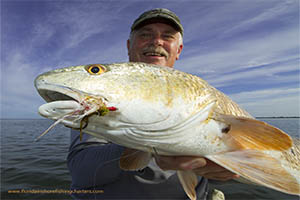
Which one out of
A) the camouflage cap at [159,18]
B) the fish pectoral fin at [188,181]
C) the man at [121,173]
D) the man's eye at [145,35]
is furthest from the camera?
the man's eye at [145,35]

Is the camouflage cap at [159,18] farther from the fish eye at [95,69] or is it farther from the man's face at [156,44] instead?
the fish eye at [95,69]

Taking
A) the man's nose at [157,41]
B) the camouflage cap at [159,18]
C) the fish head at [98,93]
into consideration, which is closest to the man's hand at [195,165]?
the fish head at [98,93]

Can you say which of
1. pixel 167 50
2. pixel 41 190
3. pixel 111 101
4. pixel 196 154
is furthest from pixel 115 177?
pixel 41 190

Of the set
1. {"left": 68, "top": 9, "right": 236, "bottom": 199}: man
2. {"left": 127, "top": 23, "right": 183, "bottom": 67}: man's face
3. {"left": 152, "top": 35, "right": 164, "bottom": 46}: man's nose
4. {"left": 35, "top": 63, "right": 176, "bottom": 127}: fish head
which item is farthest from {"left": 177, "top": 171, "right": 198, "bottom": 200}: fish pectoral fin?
{"left": 152, "top": 35, "right": 164, "bottom": 46}: man's nose

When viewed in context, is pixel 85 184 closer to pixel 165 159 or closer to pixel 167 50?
pixel 165 159

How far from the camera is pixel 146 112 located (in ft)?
4.21

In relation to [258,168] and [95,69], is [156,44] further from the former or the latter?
[258,168]

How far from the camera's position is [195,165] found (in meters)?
1.55

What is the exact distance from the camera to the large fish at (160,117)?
1221mm

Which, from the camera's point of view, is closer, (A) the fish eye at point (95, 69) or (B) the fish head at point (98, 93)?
(B) the fish head at point (98, 93)

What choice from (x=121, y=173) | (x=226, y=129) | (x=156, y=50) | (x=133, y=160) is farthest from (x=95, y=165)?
(x=156, y=50)

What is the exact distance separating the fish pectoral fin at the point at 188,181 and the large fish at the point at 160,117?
0.45 m

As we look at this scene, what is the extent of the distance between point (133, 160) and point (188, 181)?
613 mm

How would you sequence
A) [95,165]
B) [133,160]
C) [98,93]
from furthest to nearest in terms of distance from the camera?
1. [95,165]
2. [133,160]
3. [98,93]
